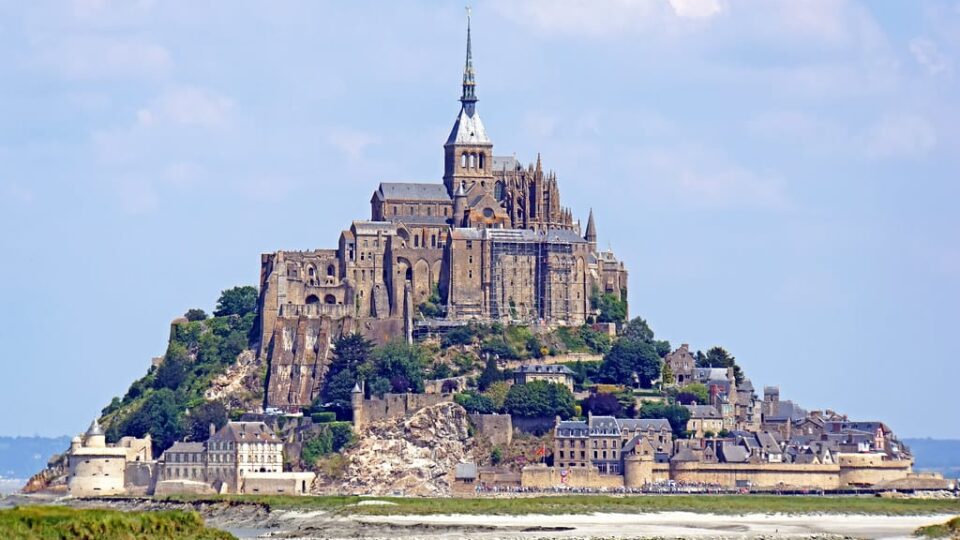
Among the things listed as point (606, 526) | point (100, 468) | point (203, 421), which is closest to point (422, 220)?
point (203, 421)

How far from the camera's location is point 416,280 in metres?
121

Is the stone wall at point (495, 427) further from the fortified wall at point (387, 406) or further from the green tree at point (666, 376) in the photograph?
the green tree at point (666, 376)

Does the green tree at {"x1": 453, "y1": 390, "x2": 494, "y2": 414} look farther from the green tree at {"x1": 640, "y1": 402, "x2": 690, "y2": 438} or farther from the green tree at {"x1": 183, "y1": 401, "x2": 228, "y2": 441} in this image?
the green tree at {"x1": 183, "y1": 401, "x2": 228, "y2": 441}

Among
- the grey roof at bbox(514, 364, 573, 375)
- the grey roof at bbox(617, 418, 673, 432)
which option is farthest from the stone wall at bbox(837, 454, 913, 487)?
the grey roof at bbox(514, 364, 573, 375)

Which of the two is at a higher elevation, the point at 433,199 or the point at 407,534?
the point at 433,199

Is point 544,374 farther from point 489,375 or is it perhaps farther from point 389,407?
point 389,407

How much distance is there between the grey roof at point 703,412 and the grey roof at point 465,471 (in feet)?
41.9

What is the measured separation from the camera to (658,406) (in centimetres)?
11388

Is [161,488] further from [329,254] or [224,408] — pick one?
[329,254]

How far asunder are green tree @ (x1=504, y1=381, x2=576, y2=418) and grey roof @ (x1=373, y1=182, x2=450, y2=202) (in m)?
17.6

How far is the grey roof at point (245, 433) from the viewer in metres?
107

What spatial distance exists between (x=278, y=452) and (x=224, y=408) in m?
6.49

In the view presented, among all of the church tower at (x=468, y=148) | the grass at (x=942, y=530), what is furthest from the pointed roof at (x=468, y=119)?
the grass at (x=942, y=530)

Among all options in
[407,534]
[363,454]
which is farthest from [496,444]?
[407,534]
